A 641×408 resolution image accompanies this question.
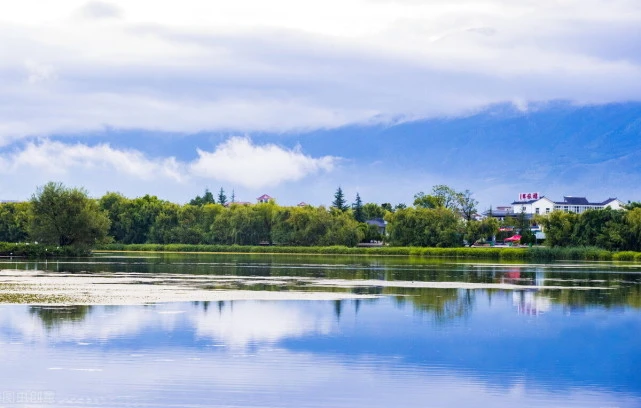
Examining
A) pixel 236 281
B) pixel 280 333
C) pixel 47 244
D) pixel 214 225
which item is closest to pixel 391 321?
pixel 280 333

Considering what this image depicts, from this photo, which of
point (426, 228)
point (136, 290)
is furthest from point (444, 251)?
point (136, 290)

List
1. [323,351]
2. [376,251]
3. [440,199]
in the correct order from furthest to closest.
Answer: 1. [440,199]
2. [376,251]
3. [323,351]

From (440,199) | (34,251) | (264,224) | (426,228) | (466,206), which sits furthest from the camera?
(466,206)

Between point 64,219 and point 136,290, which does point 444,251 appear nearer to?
point 64,219

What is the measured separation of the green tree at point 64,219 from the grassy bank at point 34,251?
1.58 m

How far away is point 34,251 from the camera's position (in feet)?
286

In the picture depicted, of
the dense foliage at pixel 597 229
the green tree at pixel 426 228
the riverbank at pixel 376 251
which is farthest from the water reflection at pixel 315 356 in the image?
the green tree at pixel 426 228

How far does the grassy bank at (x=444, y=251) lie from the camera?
101000mm

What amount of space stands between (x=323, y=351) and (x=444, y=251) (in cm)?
9072

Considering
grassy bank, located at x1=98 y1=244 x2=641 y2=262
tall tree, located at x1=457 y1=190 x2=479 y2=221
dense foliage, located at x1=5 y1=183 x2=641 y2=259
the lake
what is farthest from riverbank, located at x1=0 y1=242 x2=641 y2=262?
the lake

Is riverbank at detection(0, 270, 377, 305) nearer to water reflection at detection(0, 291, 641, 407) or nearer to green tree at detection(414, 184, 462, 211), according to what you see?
water reflection at detection(0, 291, 641, 407)

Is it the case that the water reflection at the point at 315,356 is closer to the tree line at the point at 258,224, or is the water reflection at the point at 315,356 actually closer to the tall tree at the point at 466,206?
the tree line at the point at 258,224

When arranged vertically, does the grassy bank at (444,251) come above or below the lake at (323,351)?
above

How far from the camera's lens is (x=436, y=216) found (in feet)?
400
